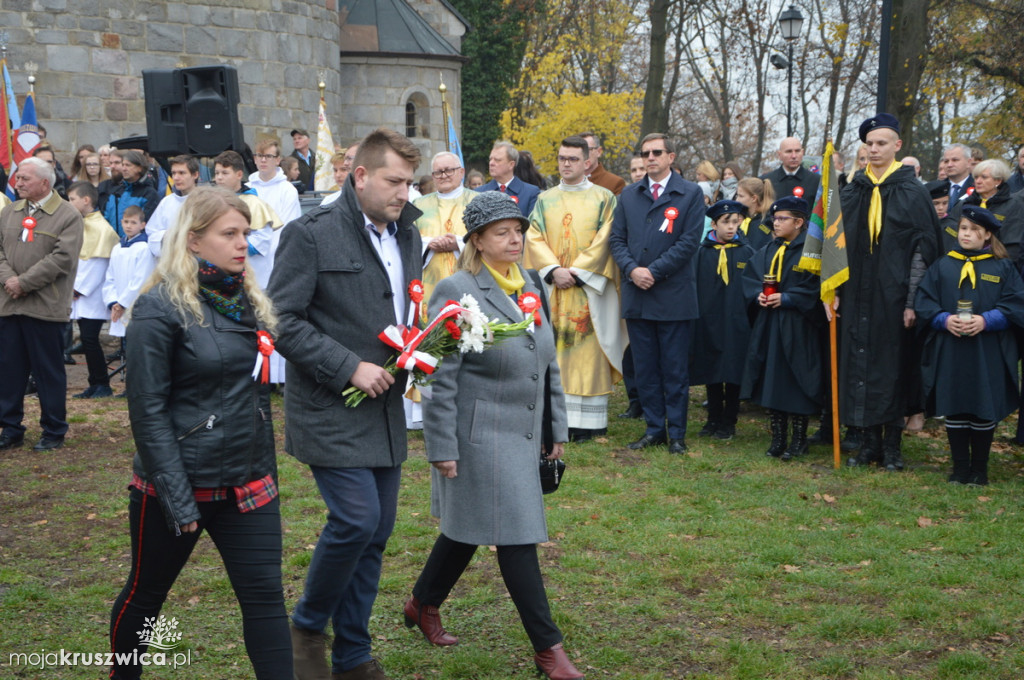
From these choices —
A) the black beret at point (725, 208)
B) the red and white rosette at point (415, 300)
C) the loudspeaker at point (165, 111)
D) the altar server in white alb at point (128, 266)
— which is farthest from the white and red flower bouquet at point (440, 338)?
the altar server in white alb at point (128, 266)

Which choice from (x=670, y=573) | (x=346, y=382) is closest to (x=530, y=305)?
(x=346, y=382)

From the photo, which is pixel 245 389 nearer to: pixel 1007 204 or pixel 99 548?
pixel 99 548

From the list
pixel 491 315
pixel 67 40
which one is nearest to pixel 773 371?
pixel 491 315

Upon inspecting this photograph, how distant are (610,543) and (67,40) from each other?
1788 centimetres

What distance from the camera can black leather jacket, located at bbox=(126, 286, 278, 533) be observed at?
3.62 m

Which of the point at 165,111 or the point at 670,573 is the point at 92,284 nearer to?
the point at 165,111

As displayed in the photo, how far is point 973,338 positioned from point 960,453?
0.82 meters

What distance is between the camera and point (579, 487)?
25.3 ft

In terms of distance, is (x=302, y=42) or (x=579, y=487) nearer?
(x=579, y=487)

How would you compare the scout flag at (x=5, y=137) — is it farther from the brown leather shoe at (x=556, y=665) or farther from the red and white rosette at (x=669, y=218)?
the brown leather shoe at (x=556, y=665)

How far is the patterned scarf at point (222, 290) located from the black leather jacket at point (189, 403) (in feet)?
0.09

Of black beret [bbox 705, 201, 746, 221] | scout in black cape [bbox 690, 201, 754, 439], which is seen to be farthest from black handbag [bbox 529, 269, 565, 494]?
black beret [bbox 705, 201, 746, 221]

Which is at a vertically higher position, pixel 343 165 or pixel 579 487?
pixel 343 165

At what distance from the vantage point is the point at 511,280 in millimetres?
4801
